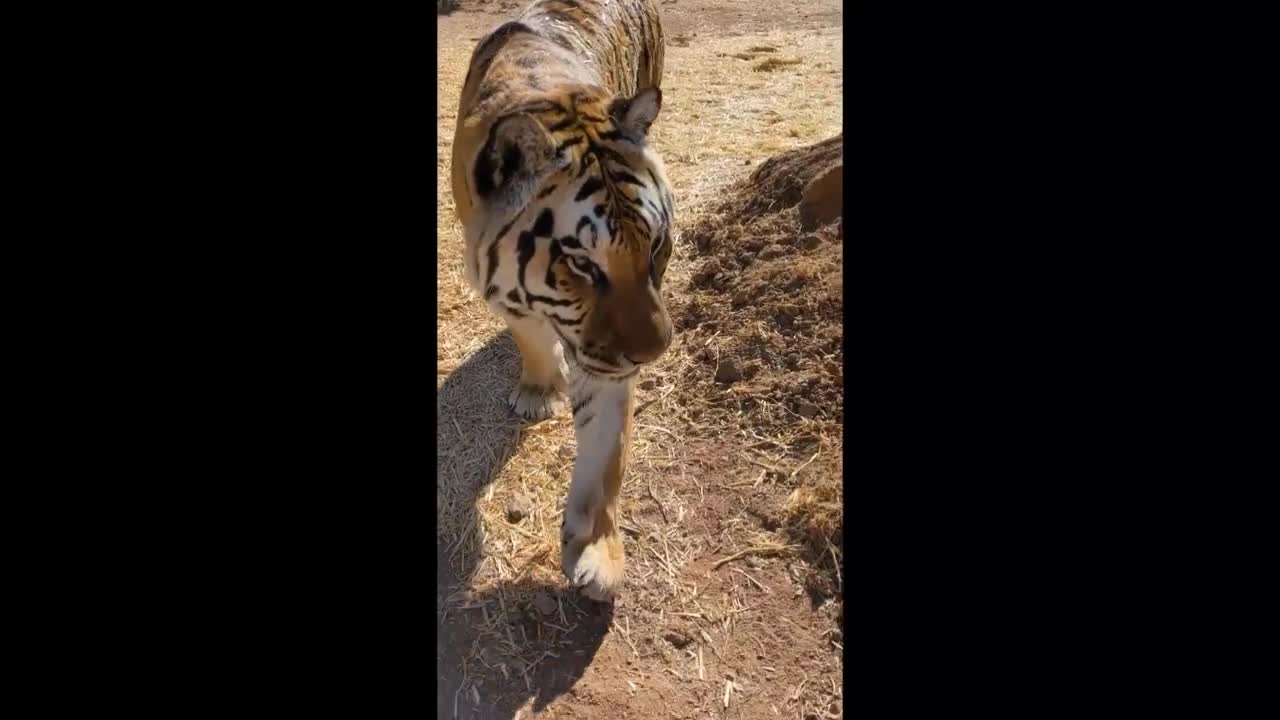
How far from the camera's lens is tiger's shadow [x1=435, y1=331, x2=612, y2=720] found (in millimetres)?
2582

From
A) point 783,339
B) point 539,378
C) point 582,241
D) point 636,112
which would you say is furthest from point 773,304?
point 582,241

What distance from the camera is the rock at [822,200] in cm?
446

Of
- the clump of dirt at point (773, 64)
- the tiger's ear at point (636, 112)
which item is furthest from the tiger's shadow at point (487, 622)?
the clump of dirt at point (773, 64)

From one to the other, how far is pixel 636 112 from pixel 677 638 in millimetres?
1604

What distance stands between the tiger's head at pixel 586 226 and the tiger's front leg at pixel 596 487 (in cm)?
19

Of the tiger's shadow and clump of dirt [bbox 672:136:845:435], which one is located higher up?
clump of dirt [bbox 672:136:845:435]

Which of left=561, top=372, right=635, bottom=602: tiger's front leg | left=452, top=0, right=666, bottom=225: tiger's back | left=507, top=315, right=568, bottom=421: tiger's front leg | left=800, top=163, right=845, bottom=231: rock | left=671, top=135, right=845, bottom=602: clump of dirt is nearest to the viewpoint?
left=561, top=372, right=635, bottom=602: tiger's front leg

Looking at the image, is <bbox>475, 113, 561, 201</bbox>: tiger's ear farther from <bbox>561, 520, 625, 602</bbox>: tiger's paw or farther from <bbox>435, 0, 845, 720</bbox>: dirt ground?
<bbox>435, 0, 845, 720</bbox>: dirt ground

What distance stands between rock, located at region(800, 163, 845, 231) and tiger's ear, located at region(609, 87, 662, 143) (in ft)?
6.27

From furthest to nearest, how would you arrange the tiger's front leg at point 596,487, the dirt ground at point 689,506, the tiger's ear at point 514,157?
the tiger's front leg at point 596,487 → the dirt ground at point 689,506 → the tiger's ear at point 514,157

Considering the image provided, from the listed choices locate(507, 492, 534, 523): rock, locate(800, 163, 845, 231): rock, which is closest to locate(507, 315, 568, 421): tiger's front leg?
locate(507, 492, 534, 523): rock

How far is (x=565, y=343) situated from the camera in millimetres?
2742

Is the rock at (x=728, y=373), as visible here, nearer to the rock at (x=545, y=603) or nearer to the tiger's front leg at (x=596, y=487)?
the tiger's front leg at (x=596, y=487)

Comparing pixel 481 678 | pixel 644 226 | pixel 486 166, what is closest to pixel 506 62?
pixel 486 166
